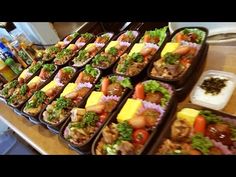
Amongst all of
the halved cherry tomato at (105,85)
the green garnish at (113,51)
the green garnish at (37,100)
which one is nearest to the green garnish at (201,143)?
the halved cherry tomato at (105,85)

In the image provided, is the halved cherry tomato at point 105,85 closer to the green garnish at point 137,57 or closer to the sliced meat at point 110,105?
the sliced meat at point 110,105

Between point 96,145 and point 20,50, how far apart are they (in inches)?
82.4

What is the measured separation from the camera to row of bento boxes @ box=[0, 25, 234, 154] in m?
1.51

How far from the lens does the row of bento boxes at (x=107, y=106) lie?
151cm

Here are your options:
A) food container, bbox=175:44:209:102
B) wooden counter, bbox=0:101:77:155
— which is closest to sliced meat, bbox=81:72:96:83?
wooden counter, bbox=0:101:77:155

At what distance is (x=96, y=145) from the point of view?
1.56 metres

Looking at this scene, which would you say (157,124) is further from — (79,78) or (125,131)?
(79,78)

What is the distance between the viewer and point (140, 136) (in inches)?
58.0

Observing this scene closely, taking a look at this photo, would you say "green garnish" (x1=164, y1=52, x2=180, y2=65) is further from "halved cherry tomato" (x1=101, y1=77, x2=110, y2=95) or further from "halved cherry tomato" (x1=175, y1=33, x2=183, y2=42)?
"halved cherry tomato" (x1=101, y1=77, x2=110, y2=95)

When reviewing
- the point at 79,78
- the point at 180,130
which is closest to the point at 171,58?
the point at 180,130

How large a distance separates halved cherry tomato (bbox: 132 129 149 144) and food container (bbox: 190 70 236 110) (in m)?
0.39

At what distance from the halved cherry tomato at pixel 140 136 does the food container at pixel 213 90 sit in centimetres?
39
